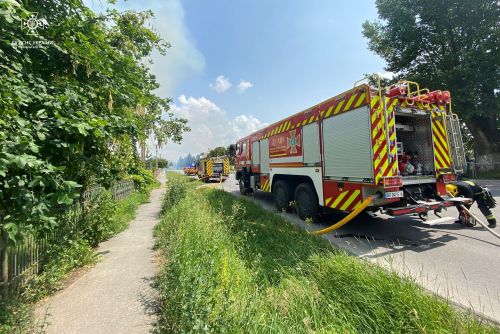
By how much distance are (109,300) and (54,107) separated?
2460mm

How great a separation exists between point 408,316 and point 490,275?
236 cm

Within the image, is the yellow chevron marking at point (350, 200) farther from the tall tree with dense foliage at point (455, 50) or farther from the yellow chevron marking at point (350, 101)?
the tall tree with dense foliage at point (455, 50)

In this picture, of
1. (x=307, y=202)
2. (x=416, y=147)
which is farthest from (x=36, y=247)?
(x=416, y=147)

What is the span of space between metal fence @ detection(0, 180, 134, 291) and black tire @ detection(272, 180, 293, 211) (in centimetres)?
519

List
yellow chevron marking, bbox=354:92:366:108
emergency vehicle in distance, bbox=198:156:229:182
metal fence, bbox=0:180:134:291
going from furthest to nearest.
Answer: emergency vehicle in distance, bbox=198:156:229:182 → yellow chevron marking, bbox=354:92:366:108 → metal fence, bbox=0:180:134:291

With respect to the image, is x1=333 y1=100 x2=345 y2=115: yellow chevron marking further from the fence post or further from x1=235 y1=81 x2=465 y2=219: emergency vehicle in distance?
the fence post

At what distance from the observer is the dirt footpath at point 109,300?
Result: 2908mm

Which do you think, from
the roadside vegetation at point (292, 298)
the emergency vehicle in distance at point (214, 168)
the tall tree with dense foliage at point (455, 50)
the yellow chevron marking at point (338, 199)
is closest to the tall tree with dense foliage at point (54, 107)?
the roadside vegetation at point (292, 298)

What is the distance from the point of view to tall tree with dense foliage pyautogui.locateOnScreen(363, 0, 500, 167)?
17.8 m

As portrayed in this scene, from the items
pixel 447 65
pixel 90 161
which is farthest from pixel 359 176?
pixel 447 65

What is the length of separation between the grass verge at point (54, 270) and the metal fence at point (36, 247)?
10 centimetres

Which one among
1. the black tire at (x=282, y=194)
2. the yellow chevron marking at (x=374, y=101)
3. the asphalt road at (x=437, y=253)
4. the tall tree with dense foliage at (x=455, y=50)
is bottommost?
the asphalt road at (x=437, y=253)

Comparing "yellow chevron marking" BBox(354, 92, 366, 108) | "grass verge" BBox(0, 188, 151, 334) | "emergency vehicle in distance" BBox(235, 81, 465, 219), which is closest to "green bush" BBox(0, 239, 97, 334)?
"grass verge" BBox(0, 188, 151, 334)

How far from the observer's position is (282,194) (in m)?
8.67
